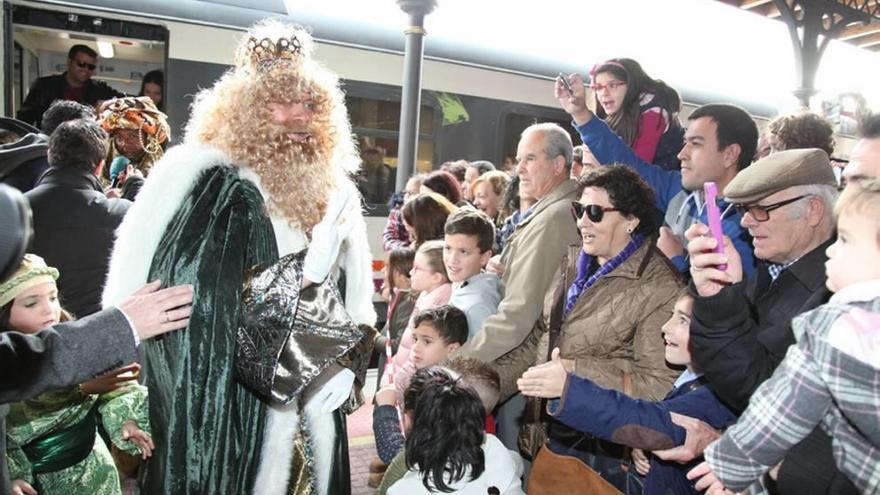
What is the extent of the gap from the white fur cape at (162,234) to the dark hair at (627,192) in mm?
1001

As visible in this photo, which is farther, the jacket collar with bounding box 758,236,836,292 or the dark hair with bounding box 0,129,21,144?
the dark hair with bounding box 0,129,21,144

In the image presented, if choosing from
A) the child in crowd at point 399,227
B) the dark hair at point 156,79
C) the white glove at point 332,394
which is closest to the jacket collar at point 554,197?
the white glove at point 332,394

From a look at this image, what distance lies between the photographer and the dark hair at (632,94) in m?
3.38

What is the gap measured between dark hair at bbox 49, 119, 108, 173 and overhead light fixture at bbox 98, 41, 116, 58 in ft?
7.98

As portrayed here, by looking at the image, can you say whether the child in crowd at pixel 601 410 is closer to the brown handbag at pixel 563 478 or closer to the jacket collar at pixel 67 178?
the brown handbag at pixel 563 478

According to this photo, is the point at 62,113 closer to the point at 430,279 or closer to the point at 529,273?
the point at 430,279

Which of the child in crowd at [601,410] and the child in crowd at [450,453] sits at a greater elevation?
the child in crowd at [601,410]

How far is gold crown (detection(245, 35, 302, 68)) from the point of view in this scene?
2.32 m

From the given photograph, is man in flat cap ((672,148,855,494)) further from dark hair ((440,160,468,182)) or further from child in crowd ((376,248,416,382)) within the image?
dark hair ((440,160,468,182))

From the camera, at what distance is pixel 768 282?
216cm

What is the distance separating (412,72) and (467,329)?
353 cm

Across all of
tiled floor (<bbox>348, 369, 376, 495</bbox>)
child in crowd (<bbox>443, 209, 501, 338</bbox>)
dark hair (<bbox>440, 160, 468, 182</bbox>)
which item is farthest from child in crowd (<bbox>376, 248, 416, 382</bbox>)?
dark hair (<bbox>440, 160, 468, 182</bbox>)

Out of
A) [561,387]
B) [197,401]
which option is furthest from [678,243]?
[197,401]

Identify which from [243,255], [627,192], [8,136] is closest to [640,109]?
[627,192]
